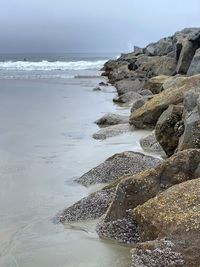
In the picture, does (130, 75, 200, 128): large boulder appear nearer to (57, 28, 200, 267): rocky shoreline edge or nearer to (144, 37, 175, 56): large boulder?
(57, 28, 200, 267): rocky shoreline edge

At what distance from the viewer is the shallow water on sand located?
4.34 metres

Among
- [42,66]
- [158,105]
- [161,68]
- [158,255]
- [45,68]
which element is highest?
[158,255]

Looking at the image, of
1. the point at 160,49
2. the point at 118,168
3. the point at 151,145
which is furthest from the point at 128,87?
the point at 160,49

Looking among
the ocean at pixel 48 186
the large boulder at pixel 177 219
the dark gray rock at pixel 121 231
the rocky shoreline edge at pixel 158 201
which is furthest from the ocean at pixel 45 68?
the large boulder at pixel 177 219

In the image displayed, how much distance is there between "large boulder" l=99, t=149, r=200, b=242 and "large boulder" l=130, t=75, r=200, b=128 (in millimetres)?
5359

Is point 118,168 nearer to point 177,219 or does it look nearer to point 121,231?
point 121,231

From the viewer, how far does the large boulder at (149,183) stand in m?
4.76

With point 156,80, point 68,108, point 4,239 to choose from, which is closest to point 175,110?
point 4,239

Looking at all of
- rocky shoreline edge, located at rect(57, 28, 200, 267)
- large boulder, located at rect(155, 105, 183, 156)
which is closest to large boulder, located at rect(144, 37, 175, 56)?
large boulder, located at rect(155, 105, 183, 156)

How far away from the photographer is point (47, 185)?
683cm

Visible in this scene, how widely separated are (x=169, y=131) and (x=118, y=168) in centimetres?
145

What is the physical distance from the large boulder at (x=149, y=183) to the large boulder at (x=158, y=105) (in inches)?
211

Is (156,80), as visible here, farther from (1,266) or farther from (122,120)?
(1,266)

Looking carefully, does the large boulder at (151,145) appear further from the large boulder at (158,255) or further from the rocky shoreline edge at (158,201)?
the large boulder at (158,255)
